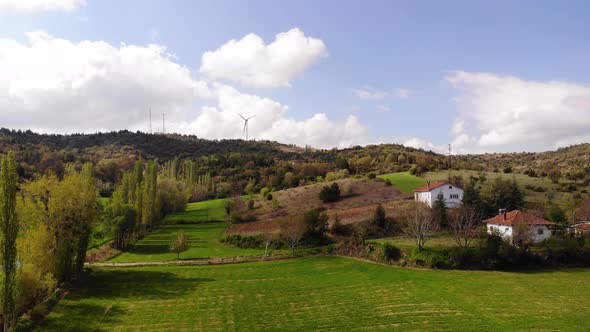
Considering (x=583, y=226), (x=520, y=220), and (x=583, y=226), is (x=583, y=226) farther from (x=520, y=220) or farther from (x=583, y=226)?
(x=520, y=220)

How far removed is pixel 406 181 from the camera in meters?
93.3

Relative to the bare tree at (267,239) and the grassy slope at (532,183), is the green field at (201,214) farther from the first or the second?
the grassy slope at (532,183)

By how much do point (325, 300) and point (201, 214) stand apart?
61094mm

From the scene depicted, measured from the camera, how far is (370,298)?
109 feet

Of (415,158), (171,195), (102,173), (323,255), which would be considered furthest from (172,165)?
(323,255)

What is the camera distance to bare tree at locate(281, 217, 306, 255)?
56.2 meters

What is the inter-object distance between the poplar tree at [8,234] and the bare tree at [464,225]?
40872 mm

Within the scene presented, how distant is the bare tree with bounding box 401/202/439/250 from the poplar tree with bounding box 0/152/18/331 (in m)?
37.1

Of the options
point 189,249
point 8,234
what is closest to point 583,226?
point 189,249

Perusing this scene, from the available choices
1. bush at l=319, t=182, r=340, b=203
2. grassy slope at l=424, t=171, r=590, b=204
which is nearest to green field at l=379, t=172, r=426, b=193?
grassy slope at l=424, t=171, r=590, b=204

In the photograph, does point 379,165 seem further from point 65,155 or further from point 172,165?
point 65,155

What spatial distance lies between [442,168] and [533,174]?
2132 cm

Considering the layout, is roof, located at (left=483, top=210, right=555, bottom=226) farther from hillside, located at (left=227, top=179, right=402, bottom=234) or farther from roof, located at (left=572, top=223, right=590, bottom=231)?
hillside, located at (left=227, top=179, right=402, bottom=234)

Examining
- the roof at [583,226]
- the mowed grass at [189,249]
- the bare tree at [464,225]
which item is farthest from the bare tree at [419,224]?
the mowed grass at [189,249]
